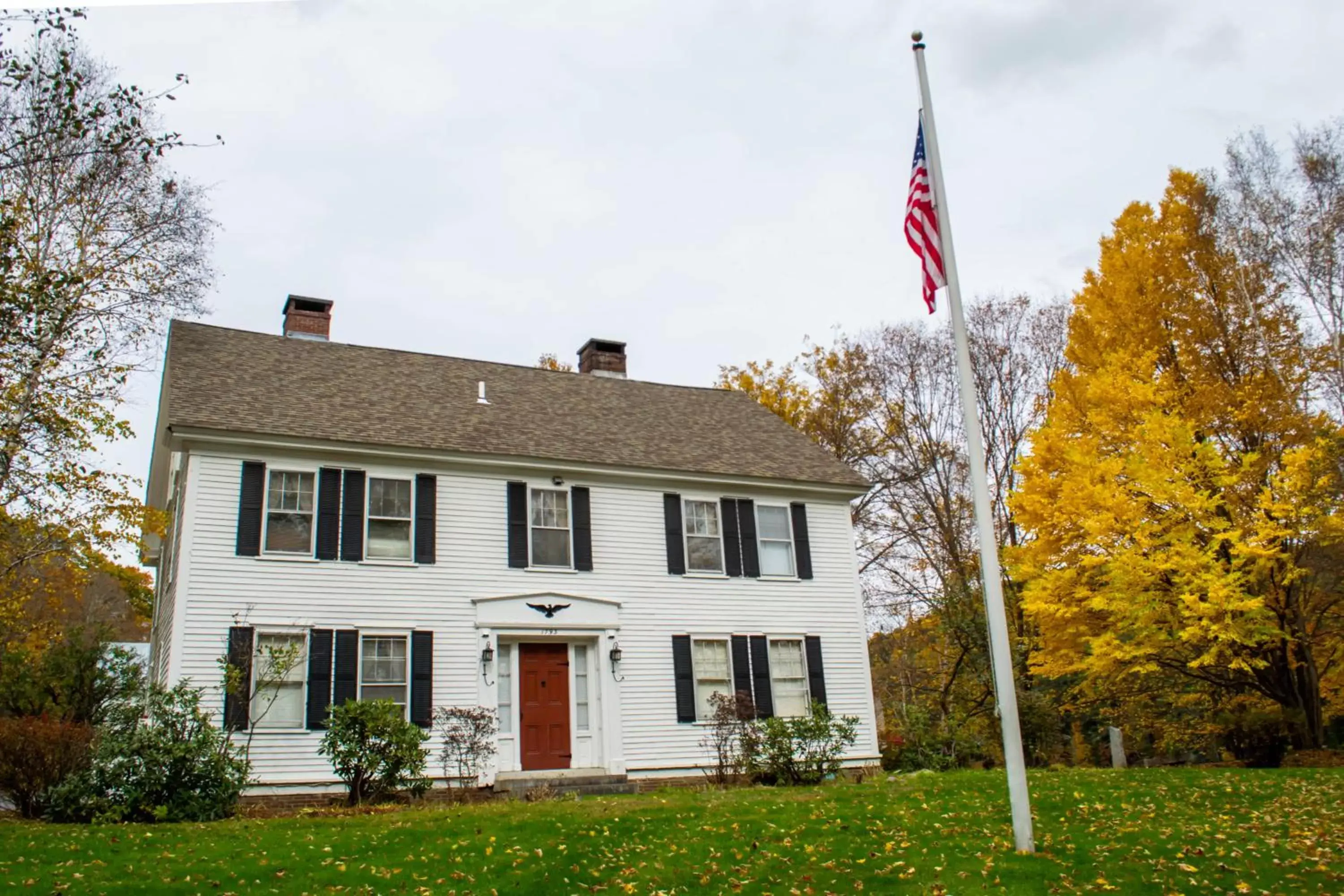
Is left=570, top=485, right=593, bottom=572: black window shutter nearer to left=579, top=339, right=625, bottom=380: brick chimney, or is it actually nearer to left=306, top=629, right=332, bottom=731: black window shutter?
left=306, top=629, right=332, bottom=731: black window shutter

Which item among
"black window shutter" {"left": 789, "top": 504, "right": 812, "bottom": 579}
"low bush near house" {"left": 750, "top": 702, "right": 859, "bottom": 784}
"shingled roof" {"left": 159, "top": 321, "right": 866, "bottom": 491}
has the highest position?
"shingled roof" {"left": 159, "top": 321, "right": 866, "bottom": 491}

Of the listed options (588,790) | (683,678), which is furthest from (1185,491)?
(588,790)

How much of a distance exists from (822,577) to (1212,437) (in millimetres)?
8501

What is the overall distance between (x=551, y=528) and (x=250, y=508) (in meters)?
4.57

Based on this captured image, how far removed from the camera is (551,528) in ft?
53.6

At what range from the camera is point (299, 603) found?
46.5 ft

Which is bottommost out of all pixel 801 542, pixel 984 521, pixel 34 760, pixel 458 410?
pixel 34 760

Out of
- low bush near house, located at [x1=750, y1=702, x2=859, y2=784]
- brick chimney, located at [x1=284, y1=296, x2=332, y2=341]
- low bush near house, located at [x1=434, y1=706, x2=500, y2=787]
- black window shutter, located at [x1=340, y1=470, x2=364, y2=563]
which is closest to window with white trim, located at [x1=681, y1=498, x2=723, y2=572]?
low bush near house, located at [x1=750, y1=702, x2=859, y2=784]

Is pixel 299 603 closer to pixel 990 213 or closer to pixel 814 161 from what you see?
pixel 814 161

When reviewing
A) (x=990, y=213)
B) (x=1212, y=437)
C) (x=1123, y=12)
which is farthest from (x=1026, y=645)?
(x=1123, y=12)

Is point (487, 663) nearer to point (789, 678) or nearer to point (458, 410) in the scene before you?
point (458, 410)

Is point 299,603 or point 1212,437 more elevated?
point 1212,437

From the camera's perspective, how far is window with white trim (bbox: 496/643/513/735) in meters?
15.0

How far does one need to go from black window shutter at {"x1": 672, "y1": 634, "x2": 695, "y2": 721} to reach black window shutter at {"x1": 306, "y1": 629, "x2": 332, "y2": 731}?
17.7 ft
